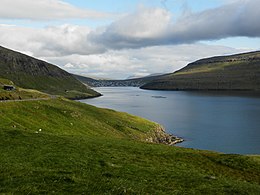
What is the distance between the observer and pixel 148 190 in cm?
2347

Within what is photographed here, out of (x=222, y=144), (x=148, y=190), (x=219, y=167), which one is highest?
(x=148, y=190)

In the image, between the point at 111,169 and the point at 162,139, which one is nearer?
the point at 111,169

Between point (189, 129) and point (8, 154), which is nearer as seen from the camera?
point (8, 154)

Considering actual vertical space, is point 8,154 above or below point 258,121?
above

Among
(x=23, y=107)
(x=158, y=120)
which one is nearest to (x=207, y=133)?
(x=158, y=120)

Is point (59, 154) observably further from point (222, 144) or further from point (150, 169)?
point (222, 144)

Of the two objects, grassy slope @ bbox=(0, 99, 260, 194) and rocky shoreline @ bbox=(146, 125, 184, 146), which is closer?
grassy slope @ bbox=(0, 99, 260, 194)

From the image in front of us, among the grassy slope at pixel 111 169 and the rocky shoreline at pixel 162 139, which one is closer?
the grassy slope at pixel 111 169

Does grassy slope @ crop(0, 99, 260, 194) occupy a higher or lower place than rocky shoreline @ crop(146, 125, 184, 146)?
higher

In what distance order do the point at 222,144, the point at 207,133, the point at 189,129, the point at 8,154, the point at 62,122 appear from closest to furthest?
the point at 8,154 → the point at 62,122 → the point at 222,144 → the point at 207,133 → the point at 189,129

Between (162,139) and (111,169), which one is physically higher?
(111,169)

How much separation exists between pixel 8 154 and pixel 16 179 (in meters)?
10.8

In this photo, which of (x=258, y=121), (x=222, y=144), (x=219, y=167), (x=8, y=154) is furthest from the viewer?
(x=258, y=121)

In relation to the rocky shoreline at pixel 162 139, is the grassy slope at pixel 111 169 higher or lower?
higher
